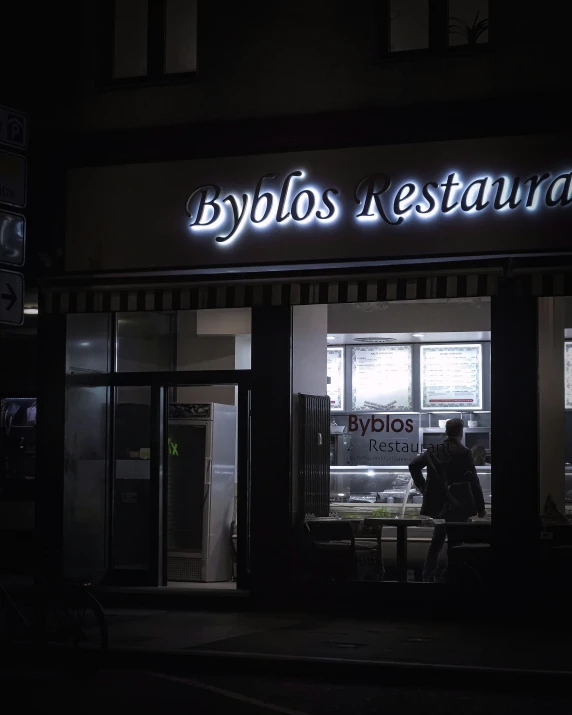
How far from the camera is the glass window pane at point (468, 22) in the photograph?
40.5 ft

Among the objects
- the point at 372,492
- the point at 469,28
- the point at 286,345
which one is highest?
the point at 469,28

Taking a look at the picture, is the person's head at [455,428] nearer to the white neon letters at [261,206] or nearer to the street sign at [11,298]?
the white neon letters at [261,206]

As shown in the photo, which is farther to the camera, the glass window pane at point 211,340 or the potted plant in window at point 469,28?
the glass window pane at point 211,340

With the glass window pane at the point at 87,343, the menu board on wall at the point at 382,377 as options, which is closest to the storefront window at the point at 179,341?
the glass window pane at the point at 87,343

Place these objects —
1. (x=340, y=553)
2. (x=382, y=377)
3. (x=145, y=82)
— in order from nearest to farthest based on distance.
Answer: (x=340, y=553), (x=145, y=82), (x=382, y=377)

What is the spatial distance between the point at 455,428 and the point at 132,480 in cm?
411

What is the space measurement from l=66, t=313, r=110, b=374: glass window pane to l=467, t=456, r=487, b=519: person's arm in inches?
188

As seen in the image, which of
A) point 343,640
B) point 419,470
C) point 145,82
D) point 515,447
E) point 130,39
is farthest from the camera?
point 130,39

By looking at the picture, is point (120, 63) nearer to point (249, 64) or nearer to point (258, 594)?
point (249, 64)

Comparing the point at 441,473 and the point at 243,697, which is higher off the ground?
the point at 441,473

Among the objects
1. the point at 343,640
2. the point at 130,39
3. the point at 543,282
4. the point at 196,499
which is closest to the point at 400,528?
the point at 343,640

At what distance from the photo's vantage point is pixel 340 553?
41.5 feet

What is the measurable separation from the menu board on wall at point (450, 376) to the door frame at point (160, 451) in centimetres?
289

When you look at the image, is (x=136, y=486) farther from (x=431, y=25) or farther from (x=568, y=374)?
(x=431, y=25)
